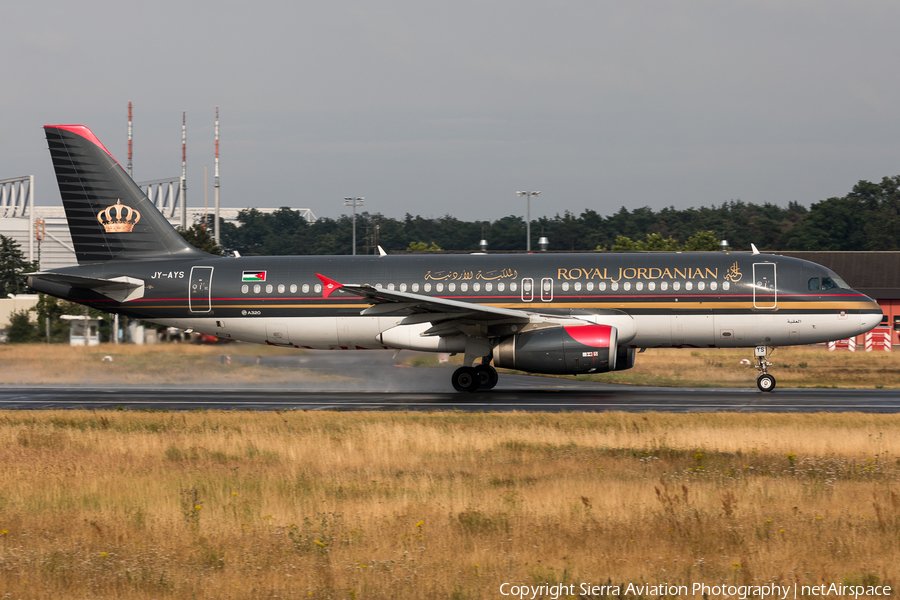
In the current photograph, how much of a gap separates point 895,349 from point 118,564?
49.8 meters

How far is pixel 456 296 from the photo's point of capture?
85.9 ft

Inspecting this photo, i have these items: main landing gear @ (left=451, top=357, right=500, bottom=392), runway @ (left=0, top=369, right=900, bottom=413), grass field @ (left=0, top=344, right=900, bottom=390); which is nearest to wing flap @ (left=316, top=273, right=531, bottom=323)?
main landing gear @ (left=451, top=357, right=500, bottom=392)

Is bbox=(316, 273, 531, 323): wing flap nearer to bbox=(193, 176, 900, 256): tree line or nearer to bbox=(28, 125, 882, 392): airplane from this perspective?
bbox=(28, 125, 882, 392): airplane

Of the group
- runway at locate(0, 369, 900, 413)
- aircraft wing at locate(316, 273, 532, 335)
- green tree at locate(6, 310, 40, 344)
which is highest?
aircraft wing at locate(316, 273, 532, 335)

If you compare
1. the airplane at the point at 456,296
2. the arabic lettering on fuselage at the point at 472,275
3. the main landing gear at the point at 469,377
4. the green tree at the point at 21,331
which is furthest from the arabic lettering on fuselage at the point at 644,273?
the green tree at the point at 21,331

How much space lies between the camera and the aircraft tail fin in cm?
2803

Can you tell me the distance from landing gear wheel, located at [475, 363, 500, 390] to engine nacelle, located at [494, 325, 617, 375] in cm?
207

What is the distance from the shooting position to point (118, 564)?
789 cm

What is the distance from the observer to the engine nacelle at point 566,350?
75.5 feet

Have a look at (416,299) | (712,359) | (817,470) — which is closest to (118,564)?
(817,470)

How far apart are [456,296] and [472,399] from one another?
12.8 feet

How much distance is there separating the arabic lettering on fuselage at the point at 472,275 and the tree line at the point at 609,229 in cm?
5385

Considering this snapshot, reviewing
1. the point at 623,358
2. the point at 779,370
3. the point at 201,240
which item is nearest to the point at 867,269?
the point at 779,370

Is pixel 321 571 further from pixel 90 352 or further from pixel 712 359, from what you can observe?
pixel 712 359
